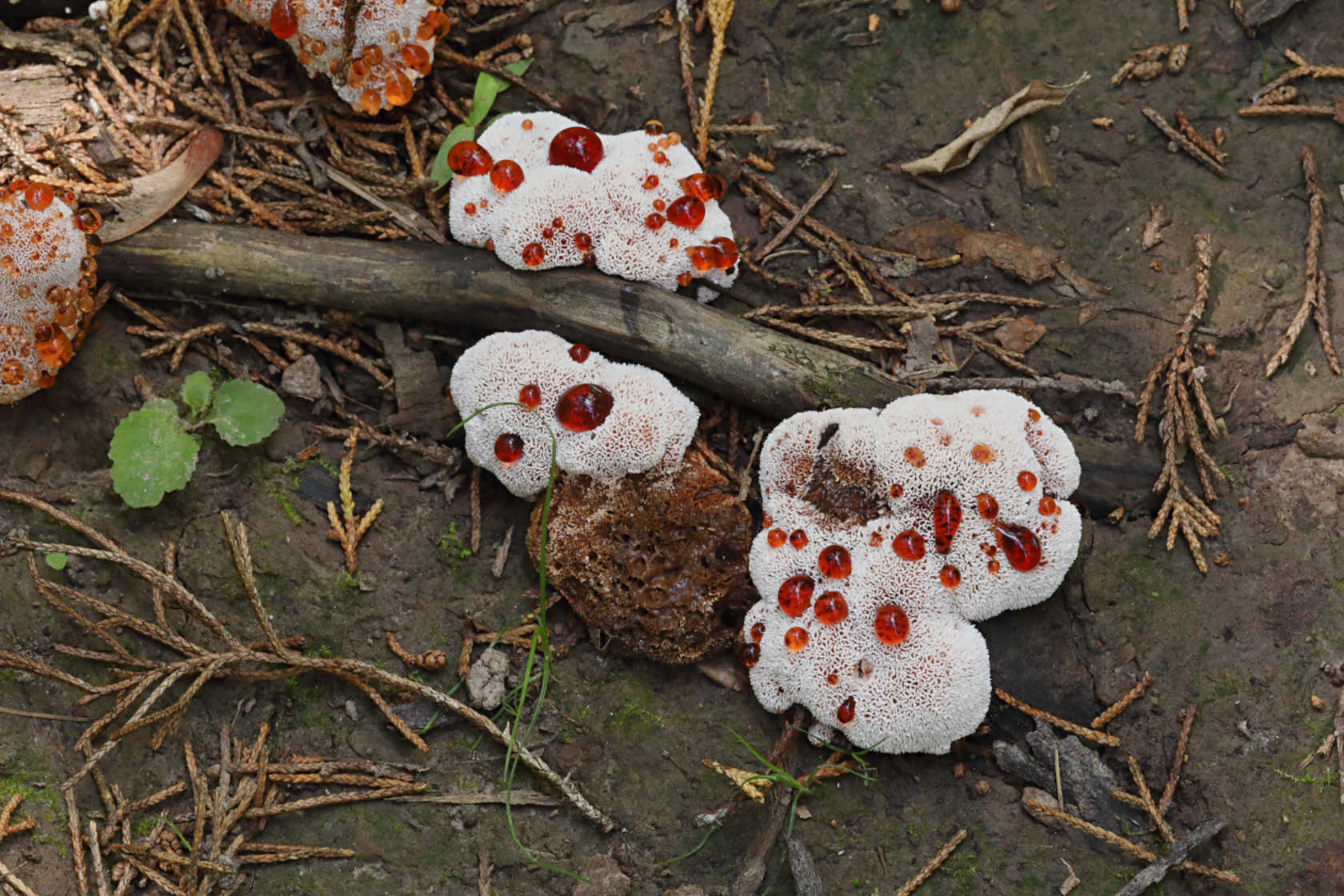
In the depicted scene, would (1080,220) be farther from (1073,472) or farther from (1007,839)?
(1007,839)

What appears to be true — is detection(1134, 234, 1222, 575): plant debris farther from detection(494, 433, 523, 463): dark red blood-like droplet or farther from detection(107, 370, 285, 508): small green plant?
detection(107, 370, 285, 508): small green plant

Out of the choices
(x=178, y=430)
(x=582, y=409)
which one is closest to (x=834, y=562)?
(x=582, y=409)

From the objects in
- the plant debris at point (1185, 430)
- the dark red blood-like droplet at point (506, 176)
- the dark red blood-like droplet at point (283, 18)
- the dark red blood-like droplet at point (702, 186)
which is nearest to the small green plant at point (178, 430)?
the dark red blood-like droplet at point (506, 176)

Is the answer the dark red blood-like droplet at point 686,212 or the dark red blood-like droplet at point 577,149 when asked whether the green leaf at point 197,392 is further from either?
the dark red blood-like droplet at point 686,212

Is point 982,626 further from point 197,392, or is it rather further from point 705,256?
point 197,392

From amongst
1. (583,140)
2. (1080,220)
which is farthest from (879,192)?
(583,140)
